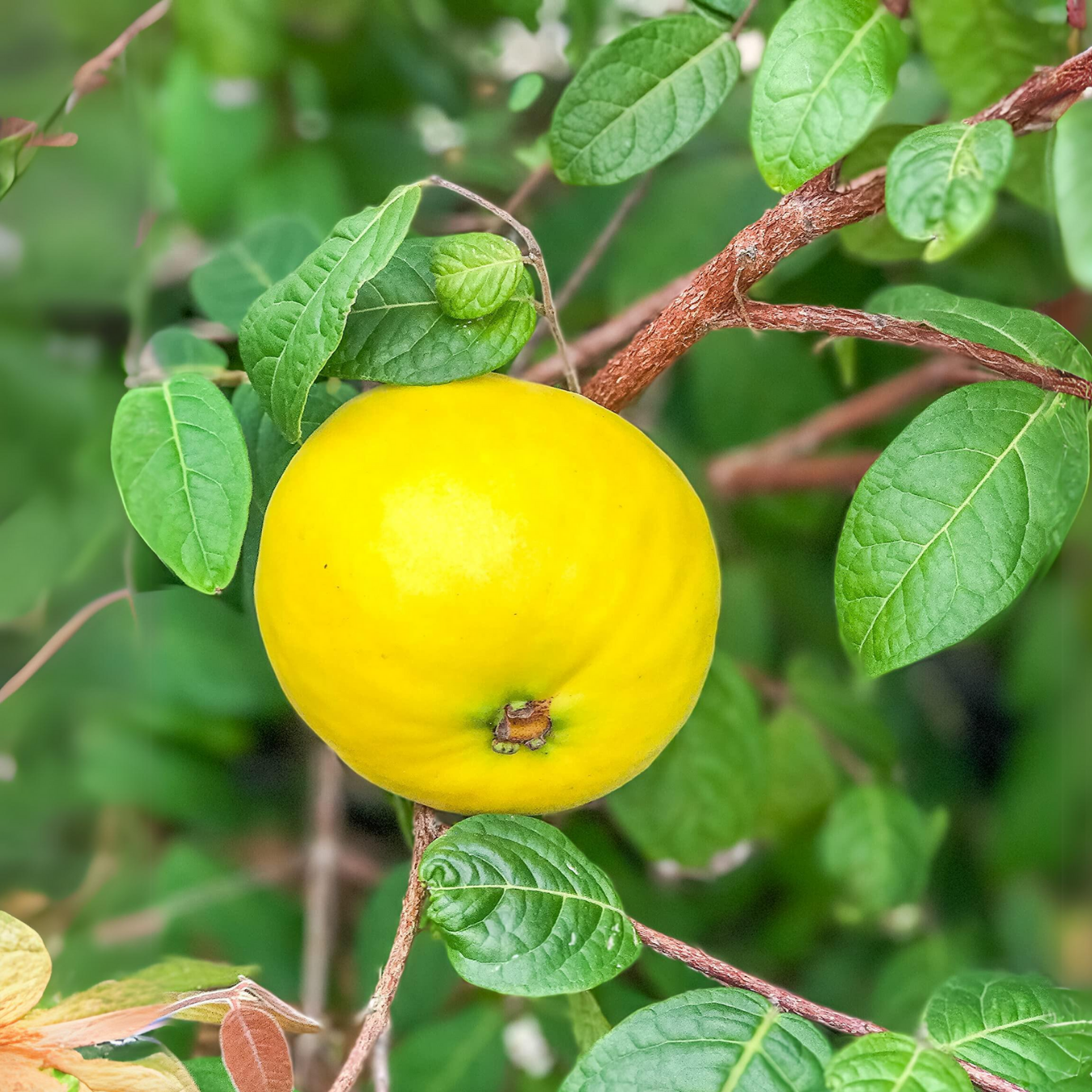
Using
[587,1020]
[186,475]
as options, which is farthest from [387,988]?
[186,475]

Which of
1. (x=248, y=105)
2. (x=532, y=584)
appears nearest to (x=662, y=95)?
(x=532, y=584)

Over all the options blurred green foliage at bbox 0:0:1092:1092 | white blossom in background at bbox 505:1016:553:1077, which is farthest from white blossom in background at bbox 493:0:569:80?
white blossom in background at bbox 505:1016:553:1077

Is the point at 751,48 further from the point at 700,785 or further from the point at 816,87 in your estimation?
the point at 700,785

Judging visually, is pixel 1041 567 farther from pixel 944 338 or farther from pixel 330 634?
pixel 330 634

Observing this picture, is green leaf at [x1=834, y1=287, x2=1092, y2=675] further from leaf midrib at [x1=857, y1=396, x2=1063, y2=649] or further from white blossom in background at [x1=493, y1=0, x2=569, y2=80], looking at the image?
white blossom in background at [x1=493, y1=0, x2=569, y2=80]

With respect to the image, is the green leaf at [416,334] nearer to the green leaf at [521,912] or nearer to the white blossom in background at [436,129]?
the green leaf at [521,912]
